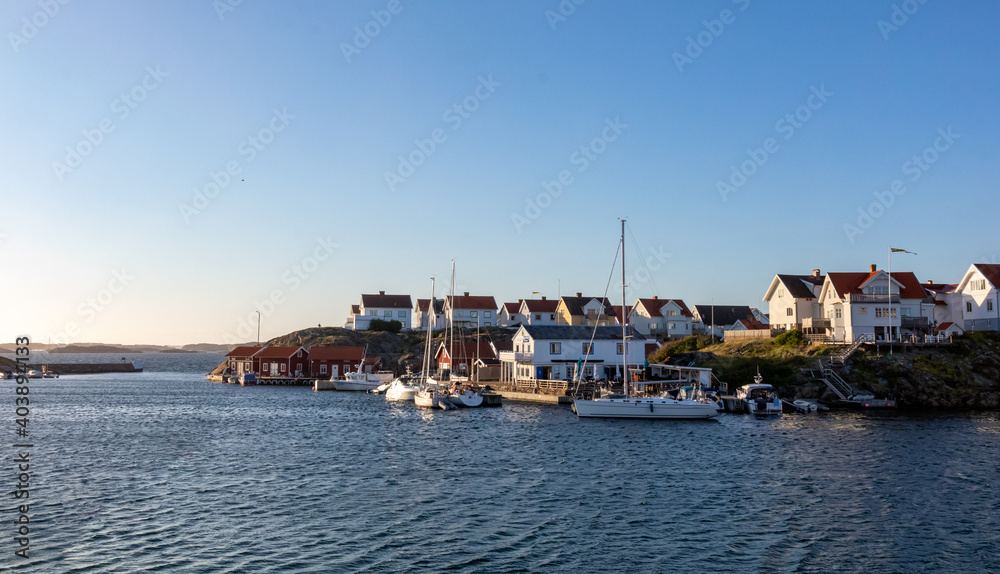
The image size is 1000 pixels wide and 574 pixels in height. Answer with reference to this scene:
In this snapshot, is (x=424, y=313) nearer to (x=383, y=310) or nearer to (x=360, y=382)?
(x=383, y=310)

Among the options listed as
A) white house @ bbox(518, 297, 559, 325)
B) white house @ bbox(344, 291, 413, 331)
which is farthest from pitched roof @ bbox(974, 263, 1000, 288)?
white house @ bbox(344, 291, 413, 331)

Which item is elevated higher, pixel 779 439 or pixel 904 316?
pixel 904 316

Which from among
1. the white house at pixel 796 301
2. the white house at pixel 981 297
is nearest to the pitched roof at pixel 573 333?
the white house at pixel 796 301

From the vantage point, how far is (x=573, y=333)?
84000 mm

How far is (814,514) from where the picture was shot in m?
28.5

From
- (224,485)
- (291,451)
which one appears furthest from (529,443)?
(224,485)

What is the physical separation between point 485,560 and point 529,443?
2510 cm

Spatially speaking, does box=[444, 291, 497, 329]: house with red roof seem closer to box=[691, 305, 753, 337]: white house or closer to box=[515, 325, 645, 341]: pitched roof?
box=[691, 305, 753, 337]: white house

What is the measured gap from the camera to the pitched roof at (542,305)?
475 ft

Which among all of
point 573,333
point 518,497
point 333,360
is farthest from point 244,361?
point 518,497

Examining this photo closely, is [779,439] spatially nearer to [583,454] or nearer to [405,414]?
[583,454]

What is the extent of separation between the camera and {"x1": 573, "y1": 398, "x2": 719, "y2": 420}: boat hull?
59.8 m

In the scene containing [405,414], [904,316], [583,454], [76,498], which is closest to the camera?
[76,498]

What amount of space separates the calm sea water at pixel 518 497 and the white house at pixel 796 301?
108ft
